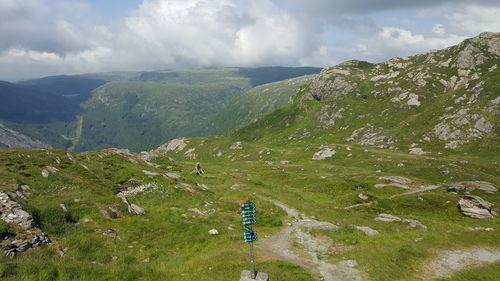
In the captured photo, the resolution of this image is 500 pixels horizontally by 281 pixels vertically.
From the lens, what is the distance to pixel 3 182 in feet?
108

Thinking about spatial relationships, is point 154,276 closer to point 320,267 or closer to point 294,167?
point 320,267

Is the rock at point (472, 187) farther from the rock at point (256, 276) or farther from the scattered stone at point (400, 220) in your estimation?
the rock at point (256, 276)

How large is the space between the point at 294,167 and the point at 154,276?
105071 mm

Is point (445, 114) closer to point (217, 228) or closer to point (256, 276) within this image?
point (217, 228)

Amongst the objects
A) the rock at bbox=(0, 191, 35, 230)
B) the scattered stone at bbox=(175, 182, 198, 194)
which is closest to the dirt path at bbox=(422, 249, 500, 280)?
the rock at bbox=(0, 191, 35, 230)

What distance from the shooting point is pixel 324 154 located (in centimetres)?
14588

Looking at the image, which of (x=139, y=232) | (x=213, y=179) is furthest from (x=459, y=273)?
(x=213, y=179)

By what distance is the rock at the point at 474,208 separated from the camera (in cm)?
5450

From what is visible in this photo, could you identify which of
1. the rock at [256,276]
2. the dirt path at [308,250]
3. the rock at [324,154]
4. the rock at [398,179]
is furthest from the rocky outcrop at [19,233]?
the rock at [324,154]

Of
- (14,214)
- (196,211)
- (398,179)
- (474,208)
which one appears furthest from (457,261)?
(398,179)

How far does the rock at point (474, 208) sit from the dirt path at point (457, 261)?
33.8 m

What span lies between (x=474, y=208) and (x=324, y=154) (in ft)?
297

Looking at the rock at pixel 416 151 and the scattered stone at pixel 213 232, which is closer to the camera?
the scattered stone at pixel 213 232

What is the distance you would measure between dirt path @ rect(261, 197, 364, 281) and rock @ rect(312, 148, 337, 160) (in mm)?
104697
